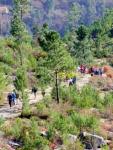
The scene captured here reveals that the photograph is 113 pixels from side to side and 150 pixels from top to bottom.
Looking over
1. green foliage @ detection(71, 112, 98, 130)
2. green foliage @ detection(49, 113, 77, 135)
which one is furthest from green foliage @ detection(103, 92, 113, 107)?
green foliage @ detection(49, 113, 77, 135)

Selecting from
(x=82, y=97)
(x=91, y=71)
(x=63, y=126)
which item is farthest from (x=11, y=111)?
(x=91, y=71)

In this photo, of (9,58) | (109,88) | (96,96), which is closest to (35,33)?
(9,58)

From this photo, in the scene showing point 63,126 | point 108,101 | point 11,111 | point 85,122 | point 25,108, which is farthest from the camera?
point 108,101

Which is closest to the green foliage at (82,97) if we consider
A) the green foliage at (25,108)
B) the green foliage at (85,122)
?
the green foliage at (25,108)

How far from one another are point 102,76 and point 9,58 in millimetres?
13054

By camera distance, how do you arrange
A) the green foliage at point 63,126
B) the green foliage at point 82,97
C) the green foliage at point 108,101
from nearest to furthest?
the green foliage at point 63,126 → the green foliage at point 82,97 → the green foliage at point 108,101

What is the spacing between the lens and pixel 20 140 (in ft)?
106

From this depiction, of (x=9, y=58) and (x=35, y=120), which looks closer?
(x=35, y=120)

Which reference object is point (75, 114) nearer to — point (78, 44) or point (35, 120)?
point (35, 120)

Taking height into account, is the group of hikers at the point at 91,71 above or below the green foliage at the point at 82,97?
above

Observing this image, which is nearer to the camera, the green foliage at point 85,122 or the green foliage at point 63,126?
the green foliage at point 63,126

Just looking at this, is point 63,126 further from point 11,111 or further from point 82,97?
point 82,97

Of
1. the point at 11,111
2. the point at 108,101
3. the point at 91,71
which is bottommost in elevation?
the point at 11,111

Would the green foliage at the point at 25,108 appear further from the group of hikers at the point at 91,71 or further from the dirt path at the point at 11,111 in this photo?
the group of hikers at the point at 91,71
